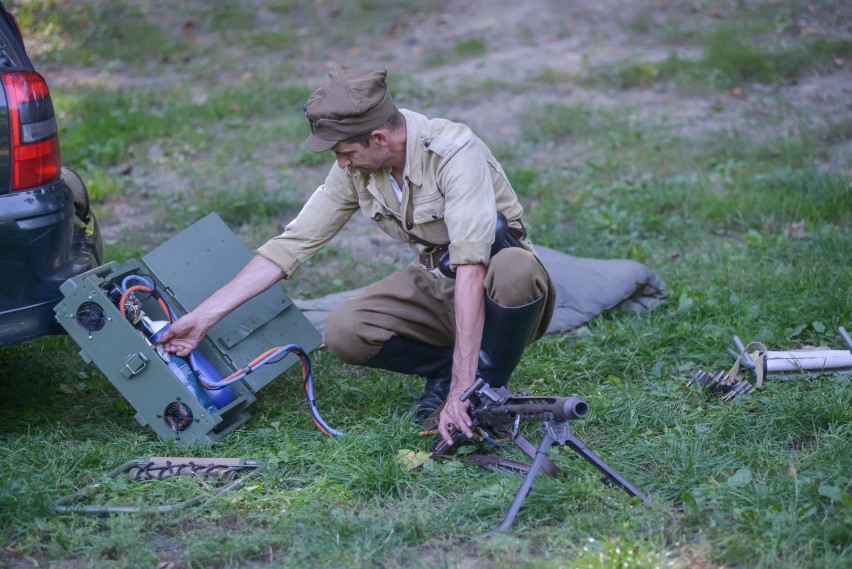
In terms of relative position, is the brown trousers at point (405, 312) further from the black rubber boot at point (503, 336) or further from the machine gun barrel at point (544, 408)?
the machine gun barrel at point (544, 408)

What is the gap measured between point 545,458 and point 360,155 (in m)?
1.37

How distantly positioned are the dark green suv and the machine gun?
1.66 meters

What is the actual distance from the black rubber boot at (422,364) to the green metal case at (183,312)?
0.40 meters

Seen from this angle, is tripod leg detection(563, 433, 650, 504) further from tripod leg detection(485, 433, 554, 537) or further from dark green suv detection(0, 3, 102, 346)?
dark green suv detection(0, 3, 102, 346)

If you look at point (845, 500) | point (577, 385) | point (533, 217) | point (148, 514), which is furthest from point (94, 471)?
point (533, 217)

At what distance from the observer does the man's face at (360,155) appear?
12.2 feet

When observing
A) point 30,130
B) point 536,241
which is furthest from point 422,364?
point 536,241

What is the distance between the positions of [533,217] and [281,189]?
6.04 ft

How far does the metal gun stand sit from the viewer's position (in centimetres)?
303

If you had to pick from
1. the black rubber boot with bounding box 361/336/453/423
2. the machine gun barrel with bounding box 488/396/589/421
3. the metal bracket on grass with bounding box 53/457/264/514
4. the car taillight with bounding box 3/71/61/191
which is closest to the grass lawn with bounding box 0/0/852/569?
the metal bracket on grass with bounding box 53/457/264/514

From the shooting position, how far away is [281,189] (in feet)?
22.5

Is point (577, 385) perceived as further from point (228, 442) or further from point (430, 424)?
point (228, 442)

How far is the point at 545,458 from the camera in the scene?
3.21m

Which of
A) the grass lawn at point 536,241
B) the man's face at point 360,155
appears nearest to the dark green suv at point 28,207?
the grass lawn at point 536,241
